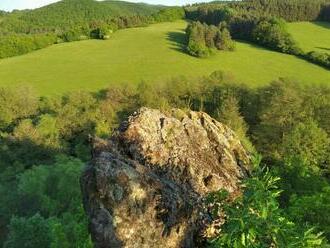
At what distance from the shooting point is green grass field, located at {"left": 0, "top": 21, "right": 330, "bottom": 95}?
113 meters

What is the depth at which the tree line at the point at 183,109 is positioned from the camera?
12375 mm

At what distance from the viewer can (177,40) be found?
139625 mm

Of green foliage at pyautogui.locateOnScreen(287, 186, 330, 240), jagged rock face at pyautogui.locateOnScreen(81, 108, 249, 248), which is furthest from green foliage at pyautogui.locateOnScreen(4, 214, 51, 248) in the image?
green foliage at pyautogui.locateOnScreen(287, 186, 330, 240)

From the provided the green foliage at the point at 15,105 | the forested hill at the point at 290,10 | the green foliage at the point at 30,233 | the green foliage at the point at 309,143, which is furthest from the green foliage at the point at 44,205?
the forested hill at the point at 290,10

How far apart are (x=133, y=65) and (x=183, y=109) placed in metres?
100.0

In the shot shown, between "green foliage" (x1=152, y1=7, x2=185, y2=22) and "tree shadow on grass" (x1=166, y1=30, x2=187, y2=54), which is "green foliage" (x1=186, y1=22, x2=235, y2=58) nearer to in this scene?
"tree shadow on grass" (x1=166, y1=30, x2=187, y2=54)

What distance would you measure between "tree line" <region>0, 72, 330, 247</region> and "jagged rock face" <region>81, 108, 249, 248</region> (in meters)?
1.82

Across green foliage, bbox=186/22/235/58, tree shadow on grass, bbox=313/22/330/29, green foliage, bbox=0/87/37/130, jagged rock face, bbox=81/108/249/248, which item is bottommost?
tree shadow on grass, bbox=313/22/330/29

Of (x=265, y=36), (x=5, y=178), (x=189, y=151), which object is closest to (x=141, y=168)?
(x=189, y=151)

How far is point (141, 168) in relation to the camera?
653 inches

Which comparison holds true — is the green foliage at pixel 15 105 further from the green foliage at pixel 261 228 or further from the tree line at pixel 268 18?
the green foliage at pixel 261 228

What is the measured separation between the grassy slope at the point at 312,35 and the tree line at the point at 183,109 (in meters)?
51.3

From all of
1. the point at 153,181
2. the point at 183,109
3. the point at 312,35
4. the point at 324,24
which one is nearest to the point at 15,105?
the point at 183,109

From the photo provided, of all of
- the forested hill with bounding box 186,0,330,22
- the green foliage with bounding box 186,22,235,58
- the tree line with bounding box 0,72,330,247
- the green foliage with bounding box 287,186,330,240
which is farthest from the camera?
the forested hill with bounding box 186,0,330,22
